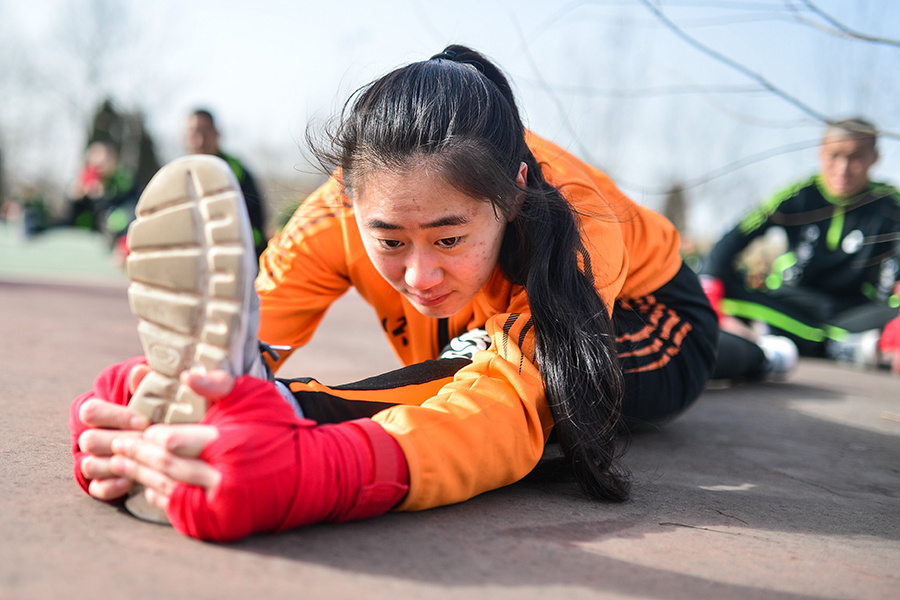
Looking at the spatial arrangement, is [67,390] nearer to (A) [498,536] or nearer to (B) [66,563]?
(B) [66,563]

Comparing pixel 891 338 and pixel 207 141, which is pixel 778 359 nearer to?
pixel 891 338

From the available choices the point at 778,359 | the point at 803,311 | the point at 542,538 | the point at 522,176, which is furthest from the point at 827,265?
the point at 542,538

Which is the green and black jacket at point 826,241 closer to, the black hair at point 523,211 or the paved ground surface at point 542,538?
the paved ground surface at point 542,538

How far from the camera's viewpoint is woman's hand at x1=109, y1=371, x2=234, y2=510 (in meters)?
0.98

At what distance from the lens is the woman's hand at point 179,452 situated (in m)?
0.98

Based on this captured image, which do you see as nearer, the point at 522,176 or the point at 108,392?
the point at 108,392

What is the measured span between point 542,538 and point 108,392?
2.30ft

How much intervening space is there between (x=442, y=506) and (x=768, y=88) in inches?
49.9

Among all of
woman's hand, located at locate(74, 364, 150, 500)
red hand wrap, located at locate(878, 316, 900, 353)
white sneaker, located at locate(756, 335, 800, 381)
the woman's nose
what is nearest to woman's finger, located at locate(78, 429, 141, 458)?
woman's hand, located at locate(74, 364, 150, 500)

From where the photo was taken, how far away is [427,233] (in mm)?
1346

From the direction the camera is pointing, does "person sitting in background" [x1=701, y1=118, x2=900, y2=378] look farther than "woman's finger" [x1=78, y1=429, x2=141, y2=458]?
Yes

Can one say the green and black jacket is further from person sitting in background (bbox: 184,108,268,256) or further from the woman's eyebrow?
the woman's eyebrow

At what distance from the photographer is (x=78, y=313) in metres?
4.12

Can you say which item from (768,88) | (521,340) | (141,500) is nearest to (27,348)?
(141,500)
